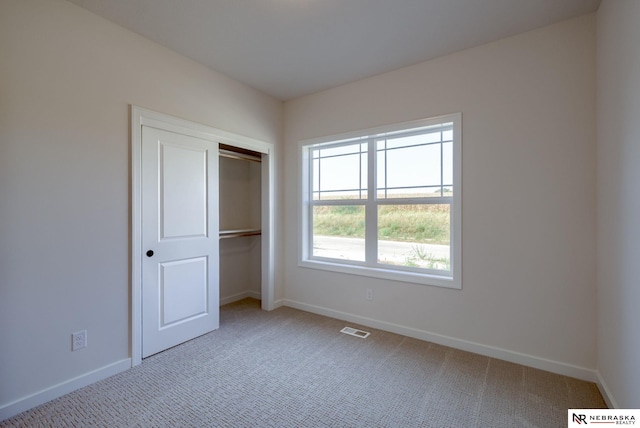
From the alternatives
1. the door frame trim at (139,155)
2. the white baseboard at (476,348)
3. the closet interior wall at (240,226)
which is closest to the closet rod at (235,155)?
the door frame trim at (139,155)

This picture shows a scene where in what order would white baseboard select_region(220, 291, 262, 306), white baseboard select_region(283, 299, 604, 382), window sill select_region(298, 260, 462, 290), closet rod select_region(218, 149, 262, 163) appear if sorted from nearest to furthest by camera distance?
white baseboard select_region(283, 299, 604, 382)
window sill select_region(298, 260, 462, 290)
closet rod select_region(218, 149, 262, 163)
white baseboard select_region(220, 291, 262, 306)

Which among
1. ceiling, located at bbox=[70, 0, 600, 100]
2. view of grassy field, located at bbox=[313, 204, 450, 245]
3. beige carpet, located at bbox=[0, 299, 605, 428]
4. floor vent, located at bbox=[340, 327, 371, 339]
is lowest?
beige carpet, located at bbox=[0, 299, 605, 428]

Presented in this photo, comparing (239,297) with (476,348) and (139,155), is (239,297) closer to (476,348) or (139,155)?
(139,155)

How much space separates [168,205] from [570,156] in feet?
10.9

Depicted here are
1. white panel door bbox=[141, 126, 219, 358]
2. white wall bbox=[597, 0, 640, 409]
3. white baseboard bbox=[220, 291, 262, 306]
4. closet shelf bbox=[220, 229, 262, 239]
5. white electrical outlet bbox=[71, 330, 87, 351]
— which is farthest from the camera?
white baseboard bbox=[220, 291, 262, 306]

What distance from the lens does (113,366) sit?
224 cm

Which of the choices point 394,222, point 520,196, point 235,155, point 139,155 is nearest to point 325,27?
point 235,155

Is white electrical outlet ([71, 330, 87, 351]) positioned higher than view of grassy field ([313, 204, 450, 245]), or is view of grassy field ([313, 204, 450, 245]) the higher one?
view of grassy field ([313, 204, 450, 245])

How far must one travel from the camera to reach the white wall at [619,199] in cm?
152

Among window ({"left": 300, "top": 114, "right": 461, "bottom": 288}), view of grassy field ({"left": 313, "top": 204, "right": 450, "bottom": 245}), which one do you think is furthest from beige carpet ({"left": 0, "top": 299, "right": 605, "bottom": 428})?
view of grassy field ({"left": 313, "top": 204, "right": 450, "bottom": 245})

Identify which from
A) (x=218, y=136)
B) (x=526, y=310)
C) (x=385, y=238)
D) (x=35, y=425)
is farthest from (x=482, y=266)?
(x=35, y=425)

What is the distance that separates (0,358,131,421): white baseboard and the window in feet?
6.79

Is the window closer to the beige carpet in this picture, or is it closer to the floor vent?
the floor vent

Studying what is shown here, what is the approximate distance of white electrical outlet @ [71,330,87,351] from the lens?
2.05 m
